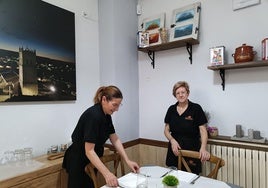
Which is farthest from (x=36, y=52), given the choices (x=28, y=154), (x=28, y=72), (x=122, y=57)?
(x=122, y=57)

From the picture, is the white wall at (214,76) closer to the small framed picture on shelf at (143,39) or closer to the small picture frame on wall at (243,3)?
the small picture frame on wall at (243,3)

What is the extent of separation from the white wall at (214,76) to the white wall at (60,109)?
77cm

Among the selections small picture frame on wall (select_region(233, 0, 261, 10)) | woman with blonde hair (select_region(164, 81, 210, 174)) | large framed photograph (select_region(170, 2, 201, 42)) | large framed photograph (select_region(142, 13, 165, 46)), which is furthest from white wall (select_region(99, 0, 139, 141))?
small picture frame on wall (select_region(233, 0, 261, 10))

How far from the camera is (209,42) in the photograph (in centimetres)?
249

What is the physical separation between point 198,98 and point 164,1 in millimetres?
1422

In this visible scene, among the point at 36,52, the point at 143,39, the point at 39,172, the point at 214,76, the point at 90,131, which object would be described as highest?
the point at 143,39

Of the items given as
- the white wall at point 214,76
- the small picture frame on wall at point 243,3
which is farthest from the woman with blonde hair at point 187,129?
the small picture frame on wall at point 243,3

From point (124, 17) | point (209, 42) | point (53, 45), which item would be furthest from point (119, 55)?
point (209, 42)

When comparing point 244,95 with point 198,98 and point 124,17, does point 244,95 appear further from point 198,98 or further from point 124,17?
point 124,17

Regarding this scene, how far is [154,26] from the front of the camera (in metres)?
2.88

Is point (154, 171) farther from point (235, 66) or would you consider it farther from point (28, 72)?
point (28, 72)

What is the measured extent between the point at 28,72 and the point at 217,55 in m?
1.98

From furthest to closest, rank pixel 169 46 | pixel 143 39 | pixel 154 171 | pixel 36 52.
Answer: pixel 143 39 → pixel 169 46 → pixel 36 52 → pixel 154 171

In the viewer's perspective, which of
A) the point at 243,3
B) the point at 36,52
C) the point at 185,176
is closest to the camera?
the point at 185,176
